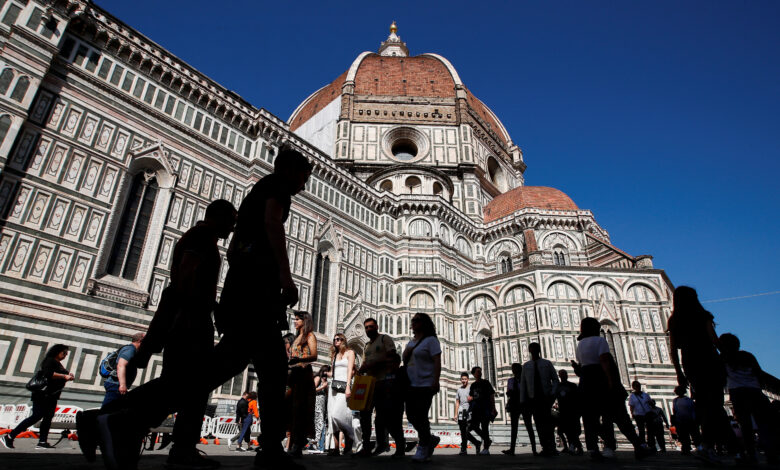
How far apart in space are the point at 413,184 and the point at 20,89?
846 inches

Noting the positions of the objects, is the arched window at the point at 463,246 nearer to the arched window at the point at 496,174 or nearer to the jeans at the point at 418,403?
the arched window at the point at 496,174

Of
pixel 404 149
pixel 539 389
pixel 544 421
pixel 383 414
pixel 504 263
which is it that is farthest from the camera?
pixel 404 149

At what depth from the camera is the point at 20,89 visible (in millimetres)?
12398

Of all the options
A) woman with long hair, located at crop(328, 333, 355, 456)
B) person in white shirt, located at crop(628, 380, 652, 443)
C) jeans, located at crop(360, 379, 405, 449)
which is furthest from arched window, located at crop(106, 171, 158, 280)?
person in white shirt, located at crop(628, 380, 652, 443)

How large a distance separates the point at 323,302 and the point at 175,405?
18.1m

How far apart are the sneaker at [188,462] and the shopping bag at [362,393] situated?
2.34 meters

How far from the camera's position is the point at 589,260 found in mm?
27344

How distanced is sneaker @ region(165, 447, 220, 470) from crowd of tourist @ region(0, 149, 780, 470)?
0.04ft

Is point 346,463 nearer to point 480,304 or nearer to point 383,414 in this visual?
point 383,414

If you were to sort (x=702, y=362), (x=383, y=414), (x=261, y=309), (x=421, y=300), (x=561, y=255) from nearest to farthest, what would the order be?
1. (x=261, y=309)
2. (x=702, y=362)
3. (x=383, y=414)
4. (x=421, y=300)
5. (x=561, y=255)

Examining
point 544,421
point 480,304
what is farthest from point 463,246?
point 544,421

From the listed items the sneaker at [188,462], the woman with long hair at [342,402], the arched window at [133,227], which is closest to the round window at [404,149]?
the arched window at [133,227]

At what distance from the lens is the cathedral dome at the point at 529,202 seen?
2991 centimetres

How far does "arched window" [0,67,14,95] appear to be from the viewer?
12.1 metres
